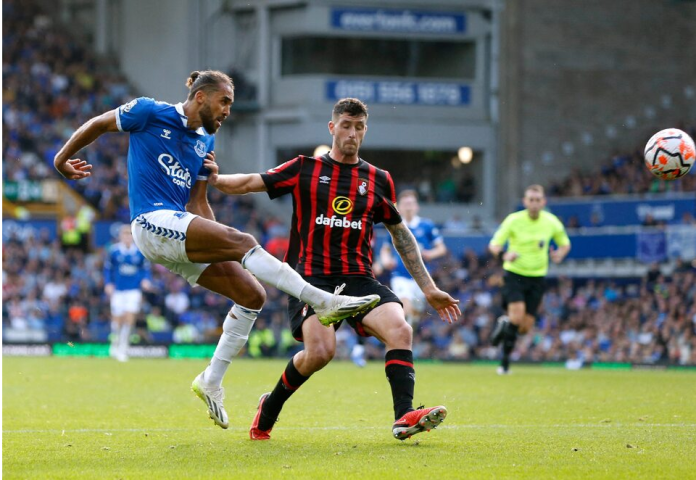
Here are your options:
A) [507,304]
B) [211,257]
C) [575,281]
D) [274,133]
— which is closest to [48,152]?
[274,133]

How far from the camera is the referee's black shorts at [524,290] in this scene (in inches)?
634

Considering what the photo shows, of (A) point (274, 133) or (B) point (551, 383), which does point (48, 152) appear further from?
(B) point (551, 383)

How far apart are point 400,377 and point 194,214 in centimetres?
180

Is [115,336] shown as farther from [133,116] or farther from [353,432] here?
[133,116]

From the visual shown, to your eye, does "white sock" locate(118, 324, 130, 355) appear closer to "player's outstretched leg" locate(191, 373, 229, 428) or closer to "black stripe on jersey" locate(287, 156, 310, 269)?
"player's outstretched leg" locate(191, 373, 229, 428)

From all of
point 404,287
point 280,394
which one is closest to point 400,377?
point 280,394

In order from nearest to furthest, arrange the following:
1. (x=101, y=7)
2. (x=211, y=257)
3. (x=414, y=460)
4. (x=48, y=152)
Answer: (x=414, y=460) → (x=211, y=257) → (x=48, y=152) → (x=101, y=7)

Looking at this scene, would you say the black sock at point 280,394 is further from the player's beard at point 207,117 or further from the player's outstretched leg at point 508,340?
the player's outstretched leg at point 508,340

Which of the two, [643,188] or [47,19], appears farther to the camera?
[47,19]

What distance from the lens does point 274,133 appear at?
124ft

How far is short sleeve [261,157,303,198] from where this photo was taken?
25.7 feet

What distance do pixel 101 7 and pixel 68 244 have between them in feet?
43.5

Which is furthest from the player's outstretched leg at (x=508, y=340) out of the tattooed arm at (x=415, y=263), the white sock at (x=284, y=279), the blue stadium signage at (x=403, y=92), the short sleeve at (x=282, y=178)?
the blue stadium signage at (x=403, y=92)

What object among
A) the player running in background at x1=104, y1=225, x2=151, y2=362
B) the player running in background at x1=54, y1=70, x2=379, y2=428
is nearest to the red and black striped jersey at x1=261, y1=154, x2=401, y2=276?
the player running in background at x1=54, y1=70, x2=379, y2=428
